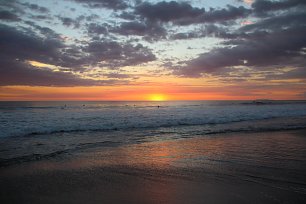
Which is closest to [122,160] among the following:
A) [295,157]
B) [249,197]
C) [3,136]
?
[249,197]

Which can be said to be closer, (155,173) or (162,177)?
(162,177)

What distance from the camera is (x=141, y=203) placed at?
482 cm

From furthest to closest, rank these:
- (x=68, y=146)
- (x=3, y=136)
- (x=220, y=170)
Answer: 1. (x=3, y=136)
2. (x=68, y=146)
3. (x=220, y=170)

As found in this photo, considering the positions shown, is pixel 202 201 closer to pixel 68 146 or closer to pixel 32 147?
pixel 68 146

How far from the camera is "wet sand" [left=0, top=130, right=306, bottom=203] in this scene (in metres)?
5.15

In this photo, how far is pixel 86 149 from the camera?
1062 centimetres

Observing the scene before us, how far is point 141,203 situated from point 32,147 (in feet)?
26.6

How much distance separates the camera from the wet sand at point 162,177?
5148 mm

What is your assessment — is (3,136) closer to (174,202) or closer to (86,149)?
(86,149)

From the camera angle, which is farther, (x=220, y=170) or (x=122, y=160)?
(x=122, y=160)

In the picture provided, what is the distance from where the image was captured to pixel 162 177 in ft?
21.6

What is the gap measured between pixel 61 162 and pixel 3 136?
27.6 feet

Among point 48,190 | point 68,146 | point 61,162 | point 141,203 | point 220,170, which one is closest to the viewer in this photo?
point 141,203

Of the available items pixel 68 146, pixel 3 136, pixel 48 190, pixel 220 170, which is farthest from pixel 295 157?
pixel 3 136
